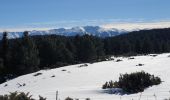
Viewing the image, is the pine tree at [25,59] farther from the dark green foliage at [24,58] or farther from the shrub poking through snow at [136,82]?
the shrub poking through snow at [136,82]

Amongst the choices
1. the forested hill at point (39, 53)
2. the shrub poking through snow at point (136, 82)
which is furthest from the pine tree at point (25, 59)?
the shrub poking through snow at point (136, 82)

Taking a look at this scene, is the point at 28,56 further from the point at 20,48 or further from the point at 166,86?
the point at 166,86

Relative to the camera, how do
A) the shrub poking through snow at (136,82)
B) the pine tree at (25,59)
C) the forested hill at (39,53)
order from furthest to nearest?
the forested hill at (39,53) < the pine tree at (25,59) < the shrub poking through snow at (136,82)

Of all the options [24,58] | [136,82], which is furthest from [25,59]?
[136,82]

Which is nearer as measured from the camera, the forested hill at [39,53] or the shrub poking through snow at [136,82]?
the shrub poking through snow at [136,82]

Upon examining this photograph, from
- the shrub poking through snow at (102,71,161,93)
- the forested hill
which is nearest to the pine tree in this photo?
the forested hill

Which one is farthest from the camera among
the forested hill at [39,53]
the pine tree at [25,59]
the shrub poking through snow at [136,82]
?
the forested hill at [39,53]

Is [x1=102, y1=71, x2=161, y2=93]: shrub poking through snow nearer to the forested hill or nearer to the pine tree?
the forested hill

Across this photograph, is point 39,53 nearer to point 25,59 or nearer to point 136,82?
point 25,59

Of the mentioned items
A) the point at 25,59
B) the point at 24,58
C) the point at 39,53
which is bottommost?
the point at 39,53

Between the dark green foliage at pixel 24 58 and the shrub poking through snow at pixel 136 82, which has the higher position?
→ the shrub poking through snow at pixel 136 82

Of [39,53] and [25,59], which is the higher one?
[25,59]

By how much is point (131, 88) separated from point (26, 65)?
50989 mm

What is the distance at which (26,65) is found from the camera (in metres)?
64.4
